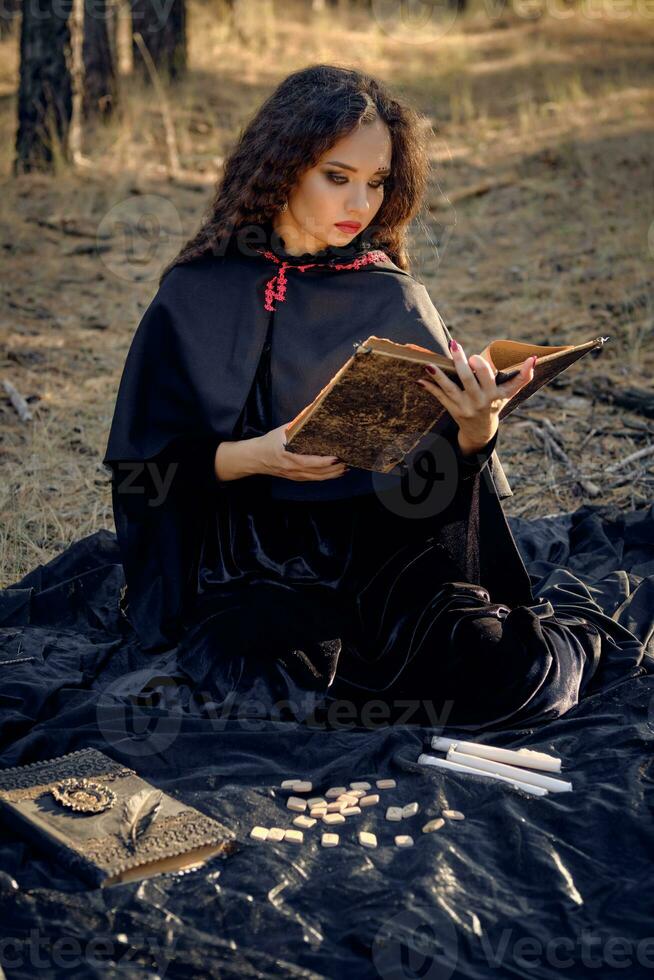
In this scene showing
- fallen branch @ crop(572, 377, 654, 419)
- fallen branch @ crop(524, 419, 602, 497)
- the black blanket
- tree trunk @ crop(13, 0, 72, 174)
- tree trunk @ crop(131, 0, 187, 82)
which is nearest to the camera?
the black blanket

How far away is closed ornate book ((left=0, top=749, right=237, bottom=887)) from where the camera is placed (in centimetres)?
246

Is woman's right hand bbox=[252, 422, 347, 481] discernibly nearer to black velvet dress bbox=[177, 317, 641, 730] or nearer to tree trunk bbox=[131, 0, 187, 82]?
black velvet dress bbox=[177, 317, 641, 730]

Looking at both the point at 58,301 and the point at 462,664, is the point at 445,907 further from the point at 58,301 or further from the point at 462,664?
the point at 58,301

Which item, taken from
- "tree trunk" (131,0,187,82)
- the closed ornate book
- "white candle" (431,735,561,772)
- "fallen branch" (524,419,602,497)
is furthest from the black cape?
"tree trunk" (131,0,187,82)

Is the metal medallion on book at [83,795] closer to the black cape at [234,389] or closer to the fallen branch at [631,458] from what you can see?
the black cape at [234,389]

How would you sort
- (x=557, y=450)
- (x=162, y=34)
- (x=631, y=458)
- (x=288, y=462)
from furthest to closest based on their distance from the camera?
1. (x=162, y=34)
2. (x=557, y=450)
3. (x=631, y=458)
4. (x=288, y=462)

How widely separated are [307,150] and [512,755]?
180cm

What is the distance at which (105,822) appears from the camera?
2594 mm

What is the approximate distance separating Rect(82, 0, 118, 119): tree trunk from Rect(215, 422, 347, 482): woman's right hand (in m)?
6.67

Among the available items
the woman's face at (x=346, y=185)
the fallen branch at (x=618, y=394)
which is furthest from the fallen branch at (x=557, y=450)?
the woman's face at (x=346, y=185)

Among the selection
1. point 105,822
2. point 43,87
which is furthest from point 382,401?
point 43,87

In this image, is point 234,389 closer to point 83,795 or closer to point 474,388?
point 474,388

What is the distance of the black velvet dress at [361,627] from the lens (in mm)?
3223

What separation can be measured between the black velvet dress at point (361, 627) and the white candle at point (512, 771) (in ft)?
0.83
